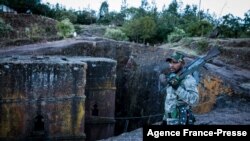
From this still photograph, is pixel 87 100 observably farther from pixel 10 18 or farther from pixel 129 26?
pixel 10 18

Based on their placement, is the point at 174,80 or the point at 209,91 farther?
the point at 209,91

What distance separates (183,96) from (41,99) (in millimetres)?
7043

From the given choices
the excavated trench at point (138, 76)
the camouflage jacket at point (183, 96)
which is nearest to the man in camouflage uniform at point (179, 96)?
the camouflage jacket at point (183, 96)

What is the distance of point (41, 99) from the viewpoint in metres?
11.7

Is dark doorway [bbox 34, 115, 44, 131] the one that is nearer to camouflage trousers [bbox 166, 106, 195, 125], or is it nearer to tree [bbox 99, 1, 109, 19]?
camouflage trousers [bbox 166, 106, 195, 125]

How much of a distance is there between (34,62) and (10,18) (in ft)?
55.2

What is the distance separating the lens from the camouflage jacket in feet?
18.8

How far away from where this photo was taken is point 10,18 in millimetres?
26844

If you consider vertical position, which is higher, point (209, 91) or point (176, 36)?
point (176, 36)

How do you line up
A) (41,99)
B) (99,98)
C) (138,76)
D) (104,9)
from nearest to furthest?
(41,99), (99,98), (138,76), (104,9)

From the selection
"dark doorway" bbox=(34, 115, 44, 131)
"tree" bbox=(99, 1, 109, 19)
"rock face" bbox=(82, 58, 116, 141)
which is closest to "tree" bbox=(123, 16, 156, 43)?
"rock face" bbox=(82, 58, 116, 141)

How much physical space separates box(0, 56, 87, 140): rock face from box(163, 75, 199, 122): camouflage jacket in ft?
21.0

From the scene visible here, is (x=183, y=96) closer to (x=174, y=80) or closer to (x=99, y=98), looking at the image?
(x=174, y=80)

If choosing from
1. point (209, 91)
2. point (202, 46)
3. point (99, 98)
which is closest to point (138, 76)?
point (99, 98)
